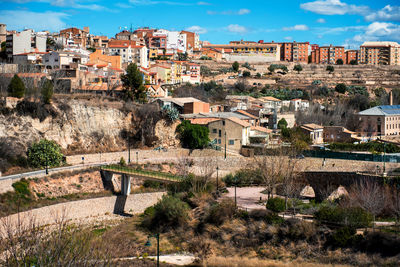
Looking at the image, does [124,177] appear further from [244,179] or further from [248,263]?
[248,263]

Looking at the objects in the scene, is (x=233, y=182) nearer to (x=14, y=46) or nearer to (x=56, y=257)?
(x=56, y=257)

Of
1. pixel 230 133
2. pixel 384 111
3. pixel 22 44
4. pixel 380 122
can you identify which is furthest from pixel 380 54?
pixel 230 133

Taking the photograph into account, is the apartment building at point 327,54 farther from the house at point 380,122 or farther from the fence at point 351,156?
the fence at point 351,156

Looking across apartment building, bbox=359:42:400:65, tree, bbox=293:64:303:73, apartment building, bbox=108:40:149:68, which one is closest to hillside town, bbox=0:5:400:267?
apartment building, bbox=108:40:149:68

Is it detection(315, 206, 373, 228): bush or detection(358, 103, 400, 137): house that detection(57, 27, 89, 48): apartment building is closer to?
detection(358, 103, 400, 137): house

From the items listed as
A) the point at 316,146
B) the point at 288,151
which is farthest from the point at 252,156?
the point at 316,146

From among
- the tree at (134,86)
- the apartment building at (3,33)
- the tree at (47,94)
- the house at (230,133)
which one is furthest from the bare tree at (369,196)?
the apartment building at (3,33)

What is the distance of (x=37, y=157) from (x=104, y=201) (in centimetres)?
605

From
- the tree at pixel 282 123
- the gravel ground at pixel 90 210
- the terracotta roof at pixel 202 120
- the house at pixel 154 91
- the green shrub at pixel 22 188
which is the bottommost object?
the gravel ground at pixel 90 210

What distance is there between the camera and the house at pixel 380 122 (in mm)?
55062

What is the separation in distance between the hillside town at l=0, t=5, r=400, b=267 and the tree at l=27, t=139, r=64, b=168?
0.34 feet

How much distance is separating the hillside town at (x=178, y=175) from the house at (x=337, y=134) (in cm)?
22

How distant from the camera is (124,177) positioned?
36156mm

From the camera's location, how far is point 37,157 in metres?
35.8
